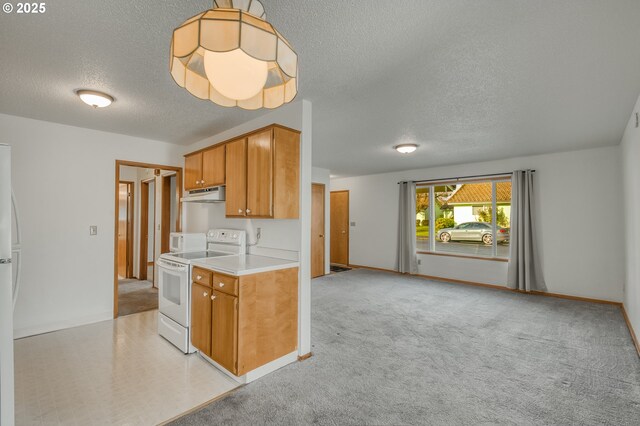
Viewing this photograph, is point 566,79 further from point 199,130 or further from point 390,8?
point 199,130

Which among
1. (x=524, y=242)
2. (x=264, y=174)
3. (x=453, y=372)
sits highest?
(x=264, y=174)

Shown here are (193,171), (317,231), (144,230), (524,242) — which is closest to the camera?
(193,171)

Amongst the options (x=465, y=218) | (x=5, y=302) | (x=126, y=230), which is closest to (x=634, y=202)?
(x=465, y=218)

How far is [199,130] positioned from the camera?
3797 millimetres

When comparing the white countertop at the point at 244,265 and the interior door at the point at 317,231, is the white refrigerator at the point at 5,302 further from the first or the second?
the interior door at the point at 317,231

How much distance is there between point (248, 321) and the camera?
7.85ft

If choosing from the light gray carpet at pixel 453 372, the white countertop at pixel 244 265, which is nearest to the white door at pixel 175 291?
the white countertop at pixel 244 265

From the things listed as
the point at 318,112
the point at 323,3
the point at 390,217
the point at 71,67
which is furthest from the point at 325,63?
the point at 390,217

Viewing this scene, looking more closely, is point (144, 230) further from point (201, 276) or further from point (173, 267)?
point (201, 276)

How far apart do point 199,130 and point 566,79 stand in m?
3.81

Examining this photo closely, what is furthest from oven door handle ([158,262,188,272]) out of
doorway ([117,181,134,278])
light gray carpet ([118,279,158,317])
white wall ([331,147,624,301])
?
white wall ([331,147,624,301])

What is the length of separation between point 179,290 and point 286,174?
5.20 feet

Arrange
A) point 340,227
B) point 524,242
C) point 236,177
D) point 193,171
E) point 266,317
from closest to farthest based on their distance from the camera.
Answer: point 266,317
point 236,177
point 193,171
point 524,242
point 340,227

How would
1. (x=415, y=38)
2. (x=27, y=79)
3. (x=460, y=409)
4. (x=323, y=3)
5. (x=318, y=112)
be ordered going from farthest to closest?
(x=318, y=112) < (x=27, y=79) < (x=460, y=409) < (x=415, y=38) < (x=323, y=3)
